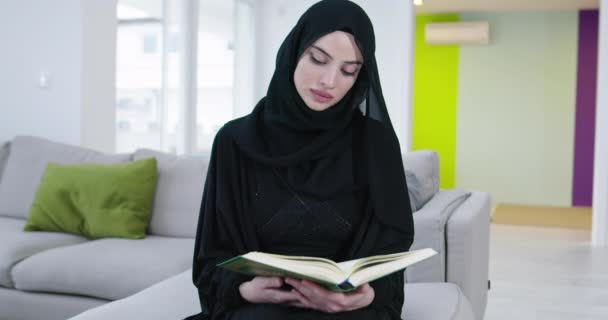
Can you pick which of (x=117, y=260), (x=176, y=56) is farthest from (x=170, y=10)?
(x=117, y=260)

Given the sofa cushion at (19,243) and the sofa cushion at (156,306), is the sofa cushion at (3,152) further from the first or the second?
the sofa cushion at (156,306)

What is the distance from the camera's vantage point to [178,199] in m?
2.84

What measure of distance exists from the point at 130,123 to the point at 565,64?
5949 mm

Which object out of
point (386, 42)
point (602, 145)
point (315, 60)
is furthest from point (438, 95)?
point (315, 60)

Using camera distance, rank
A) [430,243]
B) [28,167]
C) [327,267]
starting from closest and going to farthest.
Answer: [327,267] → [430,243] → [28,167]

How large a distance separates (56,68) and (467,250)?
118 inches

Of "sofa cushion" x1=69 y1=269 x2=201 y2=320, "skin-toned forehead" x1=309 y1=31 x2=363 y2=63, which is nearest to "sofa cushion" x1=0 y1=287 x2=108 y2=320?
"sofa cushion" x1=69 y1=269 x2=201 y2=320

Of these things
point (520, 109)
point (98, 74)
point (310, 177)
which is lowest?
point (310, 177)

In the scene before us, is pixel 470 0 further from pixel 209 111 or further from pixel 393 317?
pixel 393 317

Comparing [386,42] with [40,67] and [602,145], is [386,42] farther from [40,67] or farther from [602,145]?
[40,67]

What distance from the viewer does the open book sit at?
102 centimetres

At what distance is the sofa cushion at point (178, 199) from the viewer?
283cm

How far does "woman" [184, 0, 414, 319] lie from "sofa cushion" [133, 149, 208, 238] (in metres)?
1.45

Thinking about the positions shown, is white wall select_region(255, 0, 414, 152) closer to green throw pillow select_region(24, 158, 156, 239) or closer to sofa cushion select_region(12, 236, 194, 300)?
green throw pillow select_region(24, 158, 156, 239)
